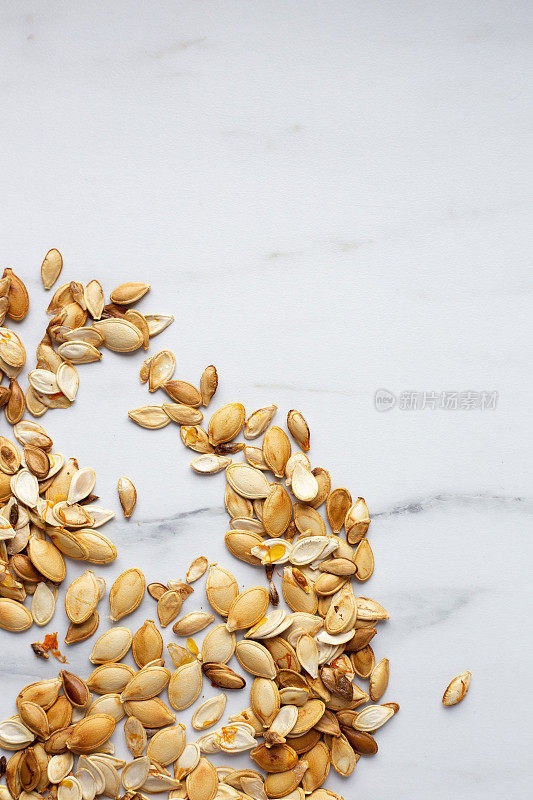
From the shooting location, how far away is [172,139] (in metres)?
0.68

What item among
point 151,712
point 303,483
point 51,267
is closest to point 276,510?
point 303,483

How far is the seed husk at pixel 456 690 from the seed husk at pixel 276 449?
311 millimetres

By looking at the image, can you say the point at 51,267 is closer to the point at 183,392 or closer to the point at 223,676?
the point at 183,392

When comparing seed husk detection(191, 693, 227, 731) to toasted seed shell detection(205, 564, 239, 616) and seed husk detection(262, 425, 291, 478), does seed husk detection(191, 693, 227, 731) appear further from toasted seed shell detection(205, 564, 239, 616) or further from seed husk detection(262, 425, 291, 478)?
seed husk detection(262, 425, 291, 478)

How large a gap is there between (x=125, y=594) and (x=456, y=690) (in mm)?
392

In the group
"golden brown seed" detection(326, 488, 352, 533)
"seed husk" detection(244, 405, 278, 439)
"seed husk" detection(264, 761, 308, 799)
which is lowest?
"seed husk" detection(264, 761, 308, 799)

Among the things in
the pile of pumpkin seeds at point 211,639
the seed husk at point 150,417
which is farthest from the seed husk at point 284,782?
the seed husk at point 150,417

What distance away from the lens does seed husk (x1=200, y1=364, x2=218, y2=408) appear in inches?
25.8

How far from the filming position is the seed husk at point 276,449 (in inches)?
25.9

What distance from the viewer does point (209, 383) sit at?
657mm

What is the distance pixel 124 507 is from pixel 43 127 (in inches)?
18.0

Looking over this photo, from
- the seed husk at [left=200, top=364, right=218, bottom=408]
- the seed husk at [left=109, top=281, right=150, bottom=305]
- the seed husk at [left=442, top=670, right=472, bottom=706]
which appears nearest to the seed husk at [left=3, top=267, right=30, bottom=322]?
the seed husk at [left=109, top=281, right=150, bottom=305]

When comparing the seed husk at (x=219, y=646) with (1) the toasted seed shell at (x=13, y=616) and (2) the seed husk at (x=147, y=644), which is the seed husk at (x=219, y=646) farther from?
(1) the toasted seed shell at (x=13, y=616)

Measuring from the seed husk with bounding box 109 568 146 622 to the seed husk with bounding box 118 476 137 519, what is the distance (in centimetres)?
7
